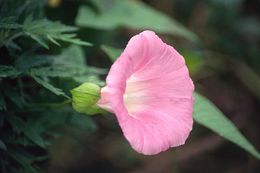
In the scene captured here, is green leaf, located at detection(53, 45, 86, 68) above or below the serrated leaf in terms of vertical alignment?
below

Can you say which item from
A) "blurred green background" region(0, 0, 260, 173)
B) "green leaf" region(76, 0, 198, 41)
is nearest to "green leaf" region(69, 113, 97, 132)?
"blurred green background" region(0, 0, 260, 173)

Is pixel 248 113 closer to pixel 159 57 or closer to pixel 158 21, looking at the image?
pixel 158 21

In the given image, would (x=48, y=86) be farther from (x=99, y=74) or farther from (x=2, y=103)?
(x=99, y=74)

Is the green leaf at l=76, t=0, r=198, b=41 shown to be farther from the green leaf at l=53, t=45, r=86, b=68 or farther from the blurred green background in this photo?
the green leaf at l=53, t=45, r=86, b=68

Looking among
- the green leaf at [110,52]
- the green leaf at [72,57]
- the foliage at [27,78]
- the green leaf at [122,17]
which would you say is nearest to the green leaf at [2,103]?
the foliage at [27,78]

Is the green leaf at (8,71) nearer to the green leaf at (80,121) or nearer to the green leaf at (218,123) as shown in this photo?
the green leaf at (80,121)

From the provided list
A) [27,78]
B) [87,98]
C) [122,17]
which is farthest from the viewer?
[122,17]

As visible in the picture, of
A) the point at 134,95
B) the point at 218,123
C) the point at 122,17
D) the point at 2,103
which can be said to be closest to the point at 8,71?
the point at 2,103
